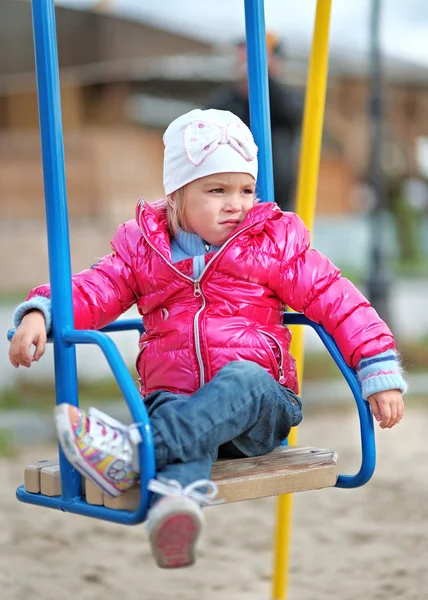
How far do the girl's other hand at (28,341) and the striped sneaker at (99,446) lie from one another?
0.21 meters

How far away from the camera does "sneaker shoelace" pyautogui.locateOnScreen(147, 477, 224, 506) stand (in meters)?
2.05

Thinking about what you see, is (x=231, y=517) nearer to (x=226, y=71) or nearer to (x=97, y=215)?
(x=97, y=215)

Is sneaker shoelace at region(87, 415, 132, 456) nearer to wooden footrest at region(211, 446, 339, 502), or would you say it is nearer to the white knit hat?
wooden footrest at region(211, 446, 339, 502)

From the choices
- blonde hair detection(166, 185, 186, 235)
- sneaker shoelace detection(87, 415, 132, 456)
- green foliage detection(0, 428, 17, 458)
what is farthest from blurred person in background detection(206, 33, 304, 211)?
sneaker shoelace detection(87, 415, 132, 456)

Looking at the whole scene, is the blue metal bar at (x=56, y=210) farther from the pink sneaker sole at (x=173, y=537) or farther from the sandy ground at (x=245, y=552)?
the sandy ground at (x=245, y=552)

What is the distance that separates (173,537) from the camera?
200cm

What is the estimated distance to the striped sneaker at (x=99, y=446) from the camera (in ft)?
6.82

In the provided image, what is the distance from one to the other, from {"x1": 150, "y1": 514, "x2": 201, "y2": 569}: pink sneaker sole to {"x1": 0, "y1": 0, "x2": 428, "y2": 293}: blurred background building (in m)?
8.07

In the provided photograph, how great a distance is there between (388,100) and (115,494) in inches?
598

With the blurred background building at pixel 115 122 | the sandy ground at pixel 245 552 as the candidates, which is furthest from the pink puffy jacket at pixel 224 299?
the blurred background building at pixel 115 122

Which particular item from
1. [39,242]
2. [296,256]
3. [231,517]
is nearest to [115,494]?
[296,256]

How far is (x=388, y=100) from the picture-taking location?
16609 millimetres

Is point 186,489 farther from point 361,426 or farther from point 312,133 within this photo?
point 312,133

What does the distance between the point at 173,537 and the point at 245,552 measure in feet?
8.09
